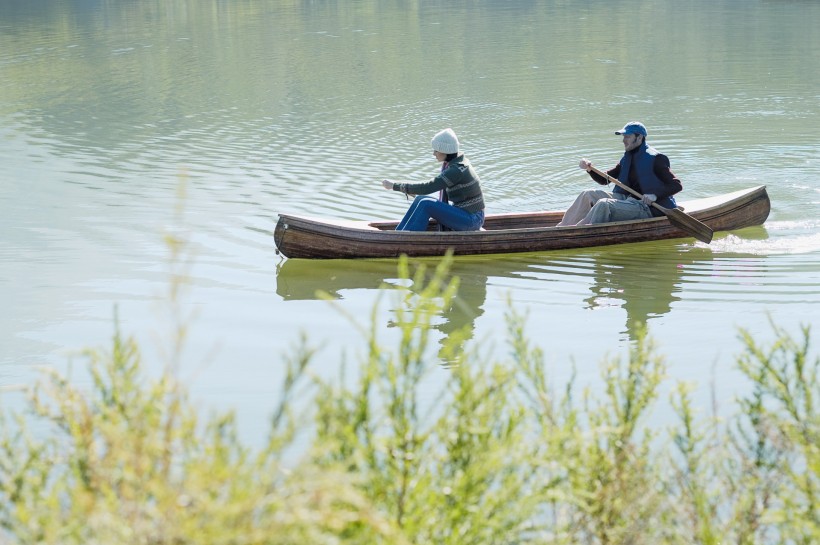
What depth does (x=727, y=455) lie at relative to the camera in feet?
14.8

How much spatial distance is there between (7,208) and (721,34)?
73.8 feet

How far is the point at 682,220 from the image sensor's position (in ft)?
38.4

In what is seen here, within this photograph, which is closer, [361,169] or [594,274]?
[594,274]

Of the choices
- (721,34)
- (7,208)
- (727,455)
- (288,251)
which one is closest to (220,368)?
(288,251)

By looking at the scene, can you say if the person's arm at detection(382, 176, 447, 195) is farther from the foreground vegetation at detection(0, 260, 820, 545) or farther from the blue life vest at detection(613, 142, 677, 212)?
the foreground vegetation at detection(0, 260, 820, 545)

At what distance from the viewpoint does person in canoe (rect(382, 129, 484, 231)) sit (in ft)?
36.2

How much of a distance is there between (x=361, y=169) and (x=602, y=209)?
491 centimetres

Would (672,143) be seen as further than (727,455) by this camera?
Yes

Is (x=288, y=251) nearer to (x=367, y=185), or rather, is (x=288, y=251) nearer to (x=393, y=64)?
(x=367, y=185)

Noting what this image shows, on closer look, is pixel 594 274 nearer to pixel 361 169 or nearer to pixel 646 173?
pixel 646 173

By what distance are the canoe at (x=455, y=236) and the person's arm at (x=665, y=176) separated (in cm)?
30

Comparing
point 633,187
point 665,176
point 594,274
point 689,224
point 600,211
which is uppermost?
point 665,176

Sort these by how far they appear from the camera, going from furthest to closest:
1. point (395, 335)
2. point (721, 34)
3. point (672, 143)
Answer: point (721, 34) < point (672, 143) < point (395, 335)

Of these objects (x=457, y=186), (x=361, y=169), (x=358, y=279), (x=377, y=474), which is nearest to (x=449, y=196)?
(x=457, y=186)
